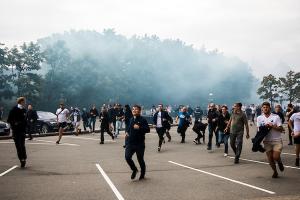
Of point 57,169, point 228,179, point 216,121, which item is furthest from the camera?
point 216,121

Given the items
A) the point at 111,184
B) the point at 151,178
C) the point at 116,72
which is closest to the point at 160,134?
the point at 151,178

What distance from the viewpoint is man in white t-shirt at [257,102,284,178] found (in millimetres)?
9492

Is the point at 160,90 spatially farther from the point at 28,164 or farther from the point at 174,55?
the point at 28,164

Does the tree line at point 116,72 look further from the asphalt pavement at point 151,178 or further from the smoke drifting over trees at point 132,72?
the asphalt pavement at point 151,178

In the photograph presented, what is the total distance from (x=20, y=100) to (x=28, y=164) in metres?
2.06

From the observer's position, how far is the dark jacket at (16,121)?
11.6 meters

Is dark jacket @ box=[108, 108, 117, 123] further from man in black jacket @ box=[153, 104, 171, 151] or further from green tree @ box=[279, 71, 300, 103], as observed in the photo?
green tree @ box=[279, 71, 300, 103]

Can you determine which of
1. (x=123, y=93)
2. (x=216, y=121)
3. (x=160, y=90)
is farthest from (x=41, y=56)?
(x=216, y=121)

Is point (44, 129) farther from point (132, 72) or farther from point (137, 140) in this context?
point (132, 72)

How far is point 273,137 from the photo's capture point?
9.63 m

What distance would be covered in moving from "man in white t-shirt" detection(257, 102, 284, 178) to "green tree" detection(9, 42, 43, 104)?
4572 cm

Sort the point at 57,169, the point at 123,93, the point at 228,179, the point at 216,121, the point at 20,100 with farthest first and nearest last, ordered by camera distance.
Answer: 1. the point at 123,93
2. the point at 216,121
3. the point at 20,100
4. the point at 57,169
5. the point at 228,179

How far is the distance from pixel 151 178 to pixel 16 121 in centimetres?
476

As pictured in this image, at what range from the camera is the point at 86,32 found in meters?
83.4
